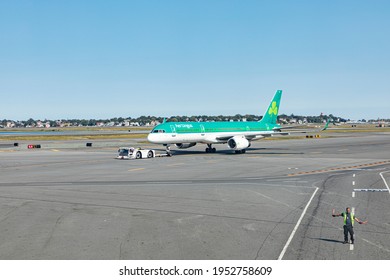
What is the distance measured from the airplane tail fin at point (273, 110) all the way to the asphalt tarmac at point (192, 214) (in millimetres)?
33240

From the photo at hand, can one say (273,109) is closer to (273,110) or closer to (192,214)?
(273,110)

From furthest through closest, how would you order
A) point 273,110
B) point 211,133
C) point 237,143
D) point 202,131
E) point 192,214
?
point 273,110
point 211,133
point 202,131
point 237,143
point 192,214

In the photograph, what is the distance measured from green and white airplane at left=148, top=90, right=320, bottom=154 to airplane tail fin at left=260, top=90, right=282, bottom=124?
5.5 inches

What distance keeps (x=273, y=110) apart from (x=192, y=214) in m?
55.7

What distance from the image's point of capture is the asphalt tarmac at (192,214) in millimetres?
16516

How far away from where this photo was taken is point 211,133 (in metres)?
66.1

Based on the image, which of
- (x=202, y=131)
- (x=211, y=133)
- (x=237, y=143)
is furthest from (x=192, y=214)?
(x=211, y=133)

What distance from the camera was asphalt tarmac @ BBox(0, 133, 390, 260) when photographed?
16516 millimetres

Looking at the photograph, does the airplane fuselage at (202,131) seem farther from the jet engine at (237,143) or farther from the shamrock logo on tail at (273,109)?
the shamrock logo on tail at (273,109)

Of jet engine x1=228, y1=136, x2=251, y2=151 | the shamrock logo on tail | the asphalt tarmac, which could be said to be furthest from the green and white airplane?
the asphalt tarmac

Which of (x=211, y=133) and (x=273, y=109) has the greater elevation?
(x=273, y=109)

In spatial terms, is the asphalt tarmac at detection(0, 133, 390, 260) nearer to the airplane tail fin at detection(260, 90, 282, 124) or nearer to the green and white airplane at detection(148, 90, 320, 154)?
the green and white airplane at detection(148, 90, 320, 154)
